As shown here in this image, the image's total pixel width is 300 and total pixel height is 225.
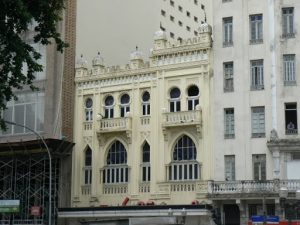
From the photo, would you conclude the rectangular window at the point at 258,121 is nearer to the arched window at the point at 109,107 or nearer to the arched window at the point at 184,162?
the arched window at the point at 184,162

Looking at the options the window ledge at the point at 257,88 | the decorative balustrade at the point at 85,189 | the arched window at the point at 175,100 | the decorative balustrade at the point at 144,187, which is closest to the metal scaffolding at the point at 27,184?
the decorative balustrade at the point at 85,189

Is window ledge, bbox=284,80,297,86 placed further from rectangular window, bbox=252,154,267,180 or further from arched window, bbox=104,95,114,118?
arched window, bbox=104,95,114,118

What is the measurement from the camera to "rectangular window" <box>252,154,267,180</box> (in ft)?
137

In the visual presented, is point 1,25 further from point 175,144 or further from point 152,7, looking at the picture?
point 152,7

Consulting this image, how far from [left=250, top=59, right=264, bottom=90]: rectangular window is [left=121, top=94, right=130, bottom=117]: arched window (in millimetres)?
9342

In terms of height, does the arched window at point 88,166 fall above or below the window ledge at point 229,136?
below

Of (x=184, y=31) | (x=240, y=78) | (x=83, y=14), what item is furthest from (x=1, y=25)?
(x=184, y=31)

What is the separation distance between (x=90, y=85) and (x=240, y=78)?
38.3ft

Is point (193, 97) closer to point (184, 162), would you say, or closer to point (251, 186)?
point (184, 162)

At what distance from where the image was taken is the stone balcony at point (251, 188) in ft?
132

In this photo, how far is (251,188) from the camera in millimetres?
41062

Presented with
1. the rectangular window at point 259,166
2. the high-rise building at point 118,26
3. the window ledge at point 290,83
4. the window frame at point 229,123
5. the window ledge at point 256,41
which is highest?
the high-rise building at point 118,26

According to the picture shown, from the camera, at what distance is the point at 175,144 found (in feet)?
148

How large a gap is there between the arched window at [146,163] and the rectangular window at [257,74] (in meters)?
8.45
